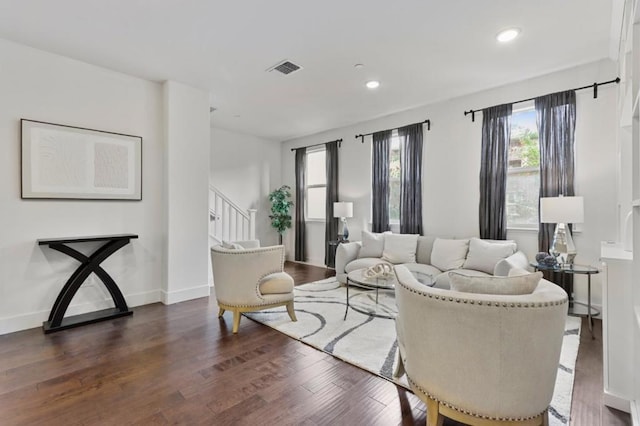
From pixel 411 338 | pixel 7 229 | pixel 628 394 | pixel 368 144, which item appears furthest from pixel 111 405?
pixel 368 144

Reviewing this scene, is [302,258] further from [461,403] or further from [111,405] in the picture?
[461,403]

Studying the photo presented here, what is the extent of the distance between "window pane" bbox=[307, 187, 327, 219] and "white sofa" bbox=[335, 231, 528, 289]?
74.7 inches

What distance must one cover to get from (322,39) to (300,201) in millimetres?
4209

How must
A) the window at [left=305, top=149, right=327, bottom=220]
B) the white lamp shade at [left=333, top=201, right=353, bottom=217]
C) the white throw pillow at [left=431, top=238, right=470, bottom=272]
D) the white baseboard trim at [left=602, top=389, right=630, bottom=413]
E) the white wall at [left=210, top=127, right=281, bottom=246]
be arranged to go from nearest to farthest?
the white baseboard trim at [left=602, top=389, right=630, bottom=413], the white throw pillow at [left=431, top=238, right=470, bottom=272], the white lamp shade at [left=333, top=201, right=353, bottom=217], the white wall at [left=210, top=127, right=281, bottom=246], the window at [left=305, top=149, right=327, bottom=220]

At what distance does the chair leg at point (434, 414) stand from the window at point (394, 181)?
3.93 m

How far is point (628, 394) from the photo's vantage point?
1.79 m

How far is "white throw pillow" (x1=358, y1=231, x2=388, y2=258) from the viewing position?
15.7 ft

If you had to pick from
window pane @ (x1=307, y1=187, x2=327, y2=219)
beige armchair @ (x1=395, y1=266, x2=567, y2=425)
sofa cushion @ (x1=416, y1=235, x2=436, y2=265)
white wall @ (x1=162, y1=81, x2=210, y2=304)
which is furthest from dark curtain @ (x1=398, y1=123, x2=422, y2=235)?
beige armchair @ (x1=395, y1=266, x2=567, y2=425)

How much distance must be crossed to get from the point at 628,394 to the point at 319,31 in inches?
132

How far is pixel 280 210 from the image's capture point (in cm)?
684

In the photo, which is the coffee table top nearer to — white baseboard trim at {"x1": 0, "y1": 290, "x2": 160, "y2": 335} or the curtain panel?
the curtain panel

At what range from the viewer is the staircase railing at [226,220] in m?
5.33

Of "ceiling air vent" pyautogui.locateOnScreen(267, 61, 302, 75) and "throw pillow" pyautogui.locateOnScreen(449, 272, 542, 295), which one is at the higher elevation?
"ceiling air vent" pyautogui.locateOnScreen(267, 61, 302, 75)

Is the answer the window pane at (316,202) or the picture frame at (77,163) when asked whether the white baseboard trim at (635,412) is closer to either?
the picture frame at (77,163)
